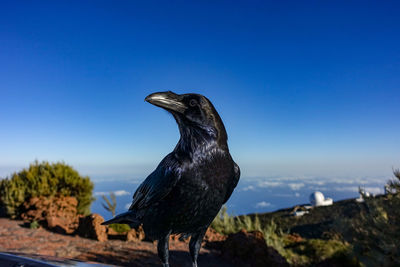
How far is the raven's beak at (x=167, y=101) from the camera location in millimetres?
2141

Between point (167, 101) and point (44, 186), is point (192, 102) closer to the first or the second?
point (167, 101)

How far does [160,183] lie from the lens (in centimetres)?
219

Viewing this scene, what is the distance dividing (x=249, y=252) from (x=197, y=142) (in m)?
4.90

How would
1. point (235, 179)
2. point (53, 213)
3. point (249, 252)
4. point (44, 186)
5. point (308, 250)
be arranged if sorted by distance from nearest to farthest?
point (235, 179) → point (249, 252) → point (308, 250) → point (53, 213) → point (44, 186)

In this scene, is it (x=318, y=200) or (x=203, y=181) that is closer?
(x=203, y=181)

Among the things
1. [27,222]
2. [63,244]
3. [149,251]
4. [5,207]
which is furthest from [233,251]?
[5,207]

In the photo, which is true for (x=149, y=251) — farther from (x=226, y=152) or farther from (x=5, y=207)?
(x=5, y=207)

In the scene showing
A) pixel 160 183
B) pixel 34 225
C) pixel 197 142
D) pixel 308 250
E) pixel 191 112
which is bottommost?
pixel 308 250

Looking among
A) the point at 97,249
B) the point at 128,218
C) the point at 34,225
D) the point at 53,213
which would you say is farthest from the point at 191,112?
the point at 53,213

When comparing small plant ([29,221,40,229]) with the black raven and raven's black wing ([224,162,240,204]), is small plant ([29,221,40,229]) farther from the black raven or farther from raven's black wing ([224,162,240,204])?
raven's black wing ([224,162,240,204])

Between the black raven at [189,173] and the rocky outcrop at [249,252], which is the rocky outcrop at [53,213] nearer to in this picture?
the rocky outcrop at [249,252]

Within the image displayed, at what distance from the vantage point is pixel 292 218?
12.7m

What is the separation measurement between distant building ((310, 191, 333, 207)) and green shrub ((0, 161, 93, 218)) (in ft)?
34.4

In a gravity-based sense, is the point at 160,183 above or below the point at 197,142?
below
